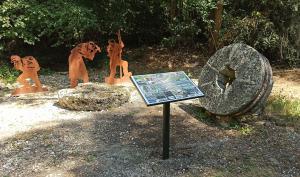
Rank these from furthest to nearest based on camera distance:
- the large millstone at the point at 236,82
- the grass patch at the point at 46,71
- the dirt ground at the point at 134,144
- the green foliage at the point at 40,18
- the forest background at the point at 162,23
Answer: the grass patch at the point at 46,71, the forest background at the point at 162,23, the green foliage at the point at 40,18, the large millstone at the point at 236,82, the dirt ground at the point at 134,144

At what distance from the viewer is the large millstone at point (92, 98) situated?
6.79 m

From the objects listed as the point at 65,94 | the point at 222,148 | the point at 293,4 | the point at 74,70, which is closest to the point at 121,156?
the point at 222,148

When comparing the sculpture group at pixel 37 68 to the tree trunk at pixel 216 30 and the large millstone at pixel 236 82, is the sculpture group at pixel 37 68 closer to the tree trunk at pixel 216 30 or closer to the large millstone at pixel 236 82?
the large millstone at pixel 236 82

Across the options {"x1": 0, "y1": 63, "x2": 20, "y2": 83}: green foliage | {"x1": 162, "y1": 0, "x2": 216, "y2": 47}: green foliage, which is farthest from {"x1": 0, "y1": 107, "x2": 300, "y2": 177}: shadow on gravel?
{"x1": 162, "y1": 0, "x2": 216, "y2": 47}: green foliage

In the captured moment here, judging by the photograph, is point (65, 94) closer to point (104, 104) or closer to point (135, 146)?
point (104, 104)

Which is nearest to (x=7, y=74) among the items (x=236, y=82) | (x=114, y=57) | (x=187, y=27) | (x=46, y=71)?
(x=46, y=71)

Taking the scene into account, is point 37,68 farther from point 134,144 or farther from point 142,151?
point 142,151

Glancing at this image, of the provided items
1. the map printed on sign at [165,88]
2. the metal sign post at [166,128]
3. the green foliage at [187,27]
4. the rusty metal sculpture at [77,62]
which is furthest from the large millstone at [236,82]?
the green foliage at [187,27]

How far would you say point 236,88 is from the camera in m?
5.99

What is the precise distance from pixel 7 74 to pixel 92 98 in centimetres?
371

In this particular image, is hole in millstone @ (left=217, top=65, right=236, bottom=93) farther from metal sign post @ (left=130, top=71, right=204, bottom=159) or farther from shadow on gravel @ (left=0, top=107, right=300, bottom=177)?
metal sign post @ (left=130, top=71, right=204, bottom=159)

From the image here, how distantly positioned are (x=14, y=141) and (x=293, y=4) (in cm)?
715

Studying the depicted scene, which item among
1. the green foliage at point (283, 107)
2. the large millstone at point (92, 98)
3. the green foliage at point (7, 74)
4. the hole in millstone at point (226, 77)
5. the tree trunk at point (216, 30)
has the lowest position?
the green foliage at point (283, 107)

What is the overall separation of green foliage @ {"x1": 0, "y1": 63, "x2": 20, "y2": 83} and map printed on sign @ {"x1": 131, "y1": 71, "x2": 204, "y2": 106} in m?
5.33
